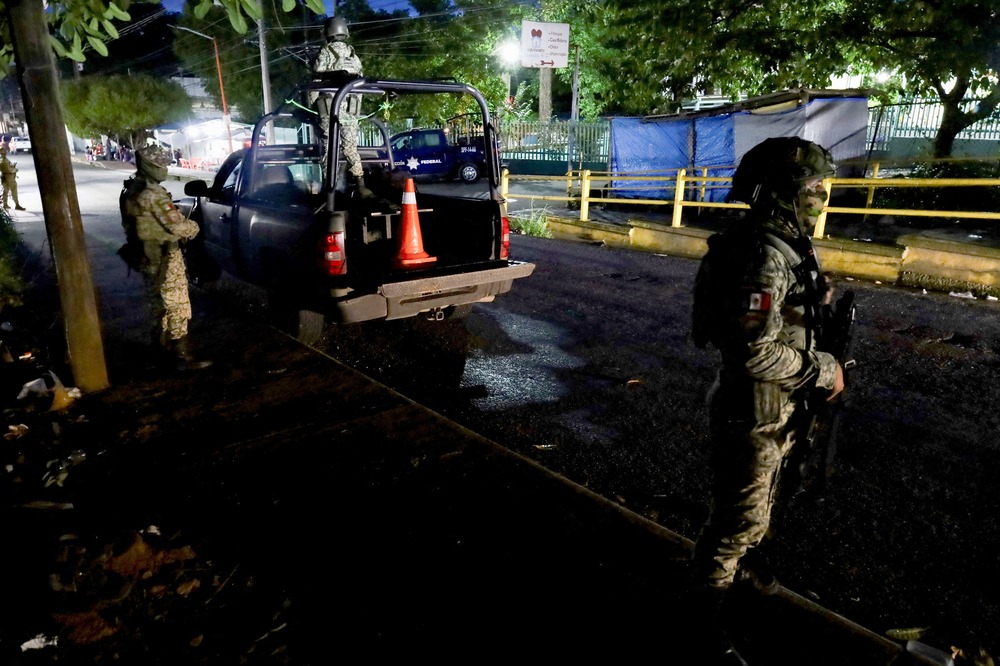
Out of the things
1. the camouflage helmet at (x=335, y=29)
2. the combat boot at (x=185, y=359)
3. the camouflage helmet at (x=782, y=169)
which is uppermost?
the camouflage helmet at (x=335, y=29)

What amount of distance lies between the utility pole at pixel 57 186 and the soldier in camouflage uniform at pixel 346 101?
281 cm

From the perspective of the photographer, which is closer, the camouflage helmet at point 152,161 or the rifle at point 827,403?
the rifle at point 827,403

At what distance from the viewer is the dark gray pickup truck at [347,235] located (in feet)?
15.9

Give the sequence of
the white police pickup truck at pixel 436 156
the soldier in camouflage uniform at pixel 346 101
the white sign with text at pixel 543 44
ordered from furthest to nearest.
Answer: the white police pickup truck at pixel 436 156, the white sign with text at pixel 543 44, the soldier in camouflage uniform at pixel 346 101

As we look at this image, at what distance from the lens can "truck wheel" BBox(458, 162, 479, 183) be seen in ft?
76.2

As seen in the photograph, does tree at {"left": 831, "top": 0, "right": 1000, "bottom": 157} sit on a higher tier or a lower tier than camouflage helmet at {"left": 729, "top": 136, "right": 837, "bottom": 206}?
higher

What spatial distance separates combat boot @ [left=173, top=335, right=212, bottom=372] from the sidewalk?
2.75ft

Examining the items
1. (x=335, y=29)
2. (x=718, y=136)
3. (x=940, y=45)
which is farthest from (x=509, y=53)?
(x=335, y=29)

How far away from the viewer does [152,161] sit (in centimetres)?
476

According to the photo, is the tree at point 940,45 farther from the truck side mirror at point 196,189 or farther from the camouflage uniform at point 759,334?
the truck side mirror at point 196,189

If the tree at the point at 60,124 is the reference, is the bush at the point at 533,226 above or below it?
below

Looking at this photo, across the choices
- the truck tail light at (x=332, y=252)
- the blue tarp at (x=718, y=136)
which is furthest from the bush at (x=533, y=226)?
the truck tail light at (x=332, y=252)

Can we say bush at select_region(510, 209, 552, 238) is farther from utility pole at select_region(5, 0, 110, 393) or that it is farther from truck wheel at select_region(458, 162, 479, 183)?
truck wheel at select_region(458, 162, 479, 183)

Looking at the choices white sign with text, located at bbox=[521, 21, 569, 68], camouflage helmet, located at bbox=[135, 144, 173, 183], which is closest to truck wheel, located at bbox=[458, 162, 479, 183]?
white sign with text, located at bbox=[521, 21, 569, 68]
